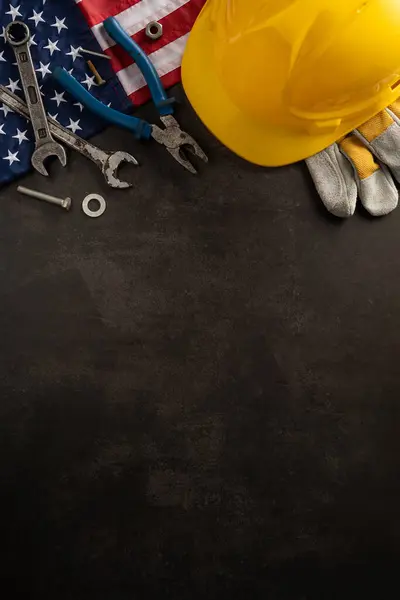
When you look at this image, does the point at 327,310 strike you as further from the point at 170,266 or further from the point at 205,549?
the point at 205,549

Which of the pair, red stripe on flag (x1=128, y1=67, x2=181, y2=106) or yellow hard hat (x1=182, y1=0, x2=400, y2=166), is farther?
red stripe on flag (x1=128, y1=67, x2=181, y2=106)

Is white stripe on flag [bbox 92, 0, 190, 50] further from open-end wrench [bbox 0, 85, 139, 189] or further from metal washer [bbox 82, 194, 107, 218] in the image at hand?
metal washer [bbox 82, 194, 107, 218]

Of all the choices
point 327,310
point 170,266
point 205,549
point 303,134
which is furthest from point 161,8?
point 205,549

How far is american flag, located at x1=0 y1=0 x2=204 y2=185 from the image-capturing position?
1229 millimetres

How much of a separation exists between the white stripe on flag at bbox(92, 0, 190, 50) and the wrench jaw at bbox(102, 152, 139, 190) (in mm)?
219

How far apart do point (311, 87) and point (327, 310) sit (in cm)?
41

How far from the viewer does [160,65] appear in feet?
4.06

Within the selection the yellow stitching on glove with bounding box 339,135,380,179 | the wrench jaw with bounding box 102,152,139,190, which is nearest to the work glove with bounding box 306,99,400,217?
the yellow stitching on glove with bounding box 339,135,380,179

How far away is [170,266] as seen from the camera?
125cm

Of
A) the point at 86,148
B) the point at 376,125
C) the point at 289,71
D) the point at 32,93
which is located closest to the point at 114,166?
the point at 86,148

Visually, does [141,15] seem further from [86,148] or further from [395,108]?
[395,108]

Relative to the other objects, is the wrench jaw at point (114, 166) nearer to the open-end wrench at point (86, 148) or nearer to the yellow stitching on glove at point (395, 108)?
the open-end wrench at point (86, 148)

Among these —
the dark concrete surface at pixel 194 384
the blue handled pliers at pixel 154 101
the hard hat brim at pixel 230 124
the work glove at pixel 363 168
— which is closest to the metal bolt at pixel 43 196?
the dark concrete surface at pixel 194 384

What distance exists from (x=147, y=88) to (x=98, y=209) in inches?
9.4
